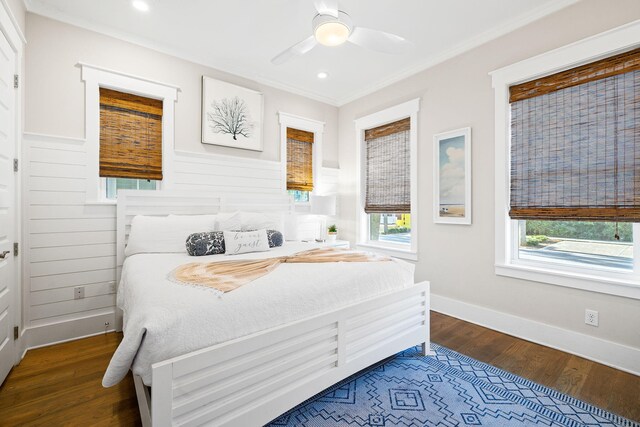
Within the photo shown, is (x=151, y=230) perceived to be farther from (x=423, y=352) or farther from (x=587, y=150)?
(x=587, y=150)

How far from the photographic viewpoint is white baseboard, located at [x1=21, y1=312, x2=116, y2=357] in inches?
99.0

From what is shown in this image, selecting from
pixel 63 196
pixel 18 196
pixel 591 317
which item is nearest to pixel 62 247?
pixel 63 196

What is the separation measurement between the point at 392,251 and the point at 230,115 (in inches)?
104

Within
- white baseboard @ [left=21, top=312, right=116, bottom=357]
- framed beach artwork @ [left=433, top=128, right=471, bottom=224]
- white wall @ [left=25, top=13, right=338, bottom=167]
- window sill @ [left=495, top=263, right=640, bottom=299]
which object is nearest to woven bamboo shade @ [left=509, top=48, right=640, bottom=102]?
framed beach artwork @ [left=433, top=128, right=471, bottom=224]

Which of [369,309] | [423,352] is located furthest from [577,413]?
[369,309]

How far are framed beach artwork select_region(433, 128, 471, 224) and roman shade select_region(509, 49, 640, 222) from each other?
42 cm

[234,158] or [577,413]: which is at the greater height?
[234,158]

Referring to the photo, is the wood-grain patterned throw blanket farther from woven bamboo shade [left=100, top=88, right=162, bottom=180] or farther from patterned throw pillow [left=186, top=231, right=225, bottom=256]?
woven bamboo shade [left=100, top=88, right=162, bottom=180]

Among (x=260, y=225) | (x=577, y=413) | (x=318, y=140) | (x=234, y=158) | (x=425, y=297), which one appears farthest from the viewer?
(x=318, y=140)

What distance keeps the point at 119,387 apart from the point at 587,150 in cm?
378

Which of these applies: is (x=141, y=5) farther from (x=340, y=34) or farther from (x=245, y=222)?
(x=245, y=222)

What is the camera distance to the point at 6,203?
2035 millimetres

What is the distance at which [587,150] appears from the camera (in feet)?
7.76

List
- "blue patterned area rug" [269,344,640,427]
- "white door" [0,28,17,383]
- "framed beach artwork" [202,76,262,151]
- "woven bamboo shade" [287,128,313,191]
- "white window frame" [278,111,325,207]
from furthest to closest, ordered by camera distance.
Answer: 1. "woven bamboo shade" [287,128,313,191]
2. "white window frame" [278,111,325,207]
3. "framed beach artwork" [202,76,262,151]
4. "white door" [0,28,17,383]
5. "blue patterned area rug" [269,344,640,427]
